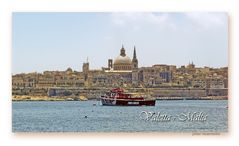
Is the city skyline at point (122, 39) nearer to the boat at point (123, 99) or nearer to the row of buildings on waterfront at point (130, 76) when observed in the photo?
the row of buildings on waterfront at point (130, 76)

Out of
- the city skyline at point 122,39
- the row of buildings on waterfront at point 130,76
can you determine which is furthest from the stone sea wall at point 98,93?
the city skyline at point 122,39

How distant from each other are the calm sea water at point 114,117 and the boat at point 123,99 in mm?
37

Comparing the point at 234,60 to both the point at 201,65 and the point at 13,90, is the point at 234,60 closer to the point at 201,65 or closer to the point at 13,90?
the point at 201,65

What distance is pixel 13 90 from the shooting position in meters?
7.57

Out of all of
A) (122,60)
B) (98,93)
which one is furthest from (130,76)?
(98,93)

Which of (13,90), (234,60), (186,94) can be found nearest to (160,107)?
(186,94)

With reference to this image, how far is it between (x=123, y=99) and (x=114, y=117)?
175mm

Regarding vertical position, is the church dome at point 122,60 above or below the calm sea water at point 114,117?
above

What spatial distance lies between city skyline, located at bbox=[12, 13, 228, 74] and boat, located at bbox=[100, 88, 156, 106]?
0.25m

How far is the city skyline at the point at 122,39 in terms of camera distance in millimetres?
7629

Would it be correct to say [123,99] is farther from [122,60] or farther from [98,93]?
[122,60]

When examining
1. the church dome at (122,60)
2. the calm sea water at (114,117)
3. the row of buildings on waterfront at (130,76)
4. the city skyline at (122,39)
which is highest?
the city skyline at (122,39)

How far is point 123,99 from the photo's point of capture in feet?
25.4
